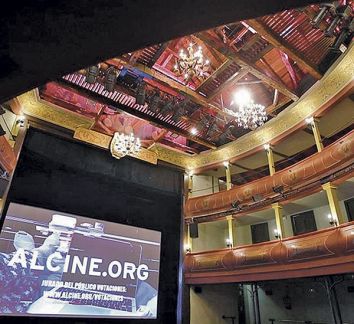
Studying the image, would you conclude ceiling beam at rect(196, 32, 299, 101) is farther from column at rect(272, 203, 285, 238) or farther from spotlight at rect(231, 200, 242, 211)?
spotlight at rect(231, 200, 242, 211)

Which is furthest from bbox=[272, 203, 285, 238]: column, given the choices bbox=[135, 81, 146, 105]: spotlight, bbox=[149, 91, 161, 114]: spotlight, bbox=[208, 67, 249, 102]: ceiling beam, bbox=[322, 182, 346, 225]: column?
bbox=[135, 81, 146, 105]: spotlight

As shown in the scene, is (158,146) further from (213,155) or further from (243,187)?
(243,187)

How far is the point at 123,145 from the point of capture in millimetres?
8203

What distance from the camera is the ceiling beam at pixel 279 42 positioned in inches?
221

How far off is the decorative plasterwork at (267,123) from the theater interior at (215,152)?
4 cm

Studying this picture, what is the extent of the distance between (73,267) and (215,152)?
308 inches

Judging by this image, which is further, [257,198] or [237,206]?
[237,206]

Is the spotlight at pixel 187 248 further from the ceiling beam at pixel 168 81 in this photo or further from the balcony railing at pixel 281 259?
the ceiling beam at pixel 168 81

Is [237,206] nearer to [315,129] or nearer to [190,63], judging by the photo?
[315,129]

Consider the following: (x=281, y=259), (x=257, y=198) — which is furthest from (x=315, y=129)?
(x=281, y=259)

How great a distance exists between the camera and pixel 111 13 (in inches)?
47.3

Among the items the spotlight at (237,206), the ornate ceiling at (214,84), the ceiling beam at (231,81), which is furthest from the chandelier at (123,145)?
the spotlight at (237,206)

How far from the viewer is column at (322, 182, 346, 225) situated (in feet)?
26.4

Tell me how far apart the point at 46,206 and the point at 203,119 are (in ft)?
16.7
